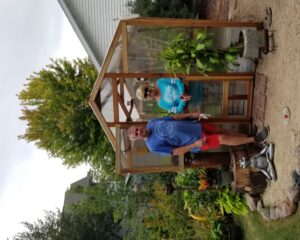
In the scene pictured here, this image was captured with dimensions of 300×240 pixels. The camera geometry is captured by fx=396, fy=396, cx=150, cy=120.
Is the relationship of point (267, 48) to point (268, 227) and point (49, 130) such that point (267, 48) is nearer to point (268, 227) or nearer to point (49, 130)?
point (268, 227)

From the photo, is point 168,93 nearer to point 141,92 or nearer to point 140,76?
point 141,92

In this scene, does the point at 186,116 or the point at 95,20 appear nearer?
the point at 186,116

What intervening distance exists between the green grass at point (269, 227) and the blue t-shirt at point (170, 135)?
1.81m

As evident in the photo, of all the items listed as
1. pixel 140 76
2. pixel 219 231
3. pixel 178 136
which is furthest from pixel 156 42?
pixel 219 231

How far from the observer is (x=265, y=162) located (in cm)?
614

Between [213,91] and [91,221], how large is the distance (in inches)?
526

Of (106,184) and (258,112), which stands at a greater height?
(258,112)

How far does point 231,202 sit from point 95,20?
8.37m

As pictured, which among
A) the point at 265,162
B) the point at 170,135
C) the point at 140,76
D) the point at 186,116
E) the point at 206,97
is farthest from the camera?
the point at 206,97

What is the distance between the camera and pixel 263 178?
6297mm

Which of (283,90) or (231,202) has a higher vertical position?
(283,90)

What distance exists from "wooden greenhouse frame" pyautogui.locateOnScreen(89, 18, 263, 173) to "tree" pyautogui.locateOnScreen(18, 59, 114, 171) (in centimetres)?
614

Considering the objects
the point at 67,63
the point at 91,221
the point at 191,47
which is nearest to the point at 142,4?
the point at 67,63

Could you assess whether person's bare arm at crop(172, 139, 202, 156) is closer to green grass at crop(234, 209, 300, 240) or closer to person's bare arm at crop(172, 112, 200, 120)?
person's bare arm at crop(172, 112, 200, 120)
